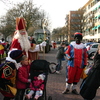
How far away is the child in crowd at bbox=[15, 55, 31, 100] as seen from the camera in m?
3.68

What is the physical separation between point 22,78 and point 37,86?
36cm

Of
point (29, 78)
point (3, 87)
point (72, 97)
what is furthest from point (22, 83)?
point (72, 97)

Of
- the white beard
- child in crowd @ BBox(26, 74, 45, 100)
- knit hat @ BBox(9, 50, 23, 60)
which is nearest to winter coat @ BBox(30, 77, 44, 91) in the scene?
child in crowd @ BBox(26, 74, 45, 100)

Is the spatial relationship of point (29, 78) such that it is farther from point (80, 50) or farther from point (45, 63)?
point (80, 50)

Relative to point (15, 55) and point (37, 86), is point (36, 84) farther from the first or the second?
point (15, 55)

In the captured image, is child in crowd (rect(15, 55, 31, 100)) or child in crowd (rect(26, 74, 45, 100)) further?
child in crowd (rect(15, 55, 31, 100))

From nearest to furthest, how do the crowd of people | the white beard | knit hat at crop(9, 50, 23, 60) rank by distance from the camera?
the crowd of people
knit hat at crop(9, 50, 23, 60)
the white beard

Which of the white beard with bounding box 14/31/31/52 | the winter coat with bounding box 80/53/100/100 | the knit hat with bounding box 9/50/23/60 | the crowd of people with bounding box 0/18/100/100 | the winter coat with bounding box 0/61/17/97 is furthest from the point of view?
the white beard with bounding box 14/31/31/52

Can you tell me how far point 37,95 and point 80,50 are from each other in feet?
7.23

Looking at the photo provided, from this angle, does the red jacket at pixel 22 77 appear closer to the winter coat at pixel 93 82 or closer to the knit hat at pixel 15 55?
the knit hat at pixel 15 55

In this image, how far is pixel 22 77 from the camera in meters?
3.66

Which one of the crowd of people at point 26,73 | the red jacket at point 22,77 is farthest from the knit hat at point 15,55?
the red jacket at point 22,77

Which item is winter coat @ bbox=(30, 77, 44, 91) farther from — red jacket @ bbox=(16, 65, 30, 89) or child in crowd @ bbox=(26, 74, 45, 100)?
red jacket @ bbox=(16, 65, 30, 89)

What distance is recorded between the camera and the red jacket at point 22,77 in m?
3.67
